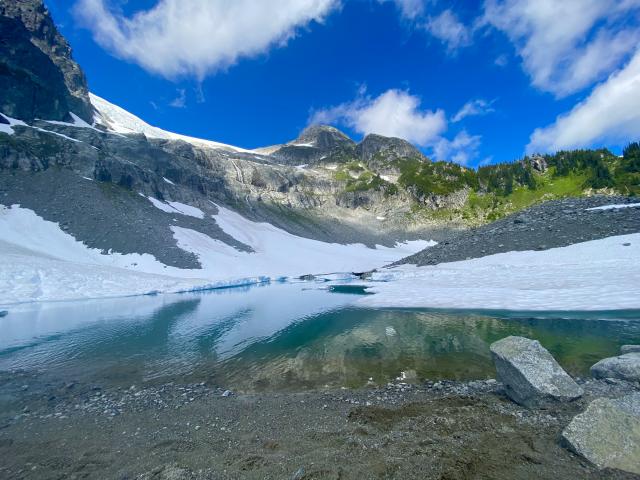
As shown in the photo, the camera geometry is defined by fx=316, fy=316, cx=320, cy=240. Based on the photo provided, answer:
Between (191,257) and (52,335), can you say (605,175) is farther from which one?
(52,335)

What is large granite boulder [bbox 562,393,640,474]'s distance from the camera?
18.1 feet

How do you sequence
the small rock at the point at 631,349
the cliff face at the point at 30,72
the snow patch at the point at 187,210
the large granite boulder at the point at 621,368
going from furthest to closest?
the snow patch at the point at 187,210
the cliff face at the point at 30,72
the small rock at the point at 631,349
the large granite boulder at the point at 621,368

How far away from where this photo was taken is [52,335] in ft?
68.2

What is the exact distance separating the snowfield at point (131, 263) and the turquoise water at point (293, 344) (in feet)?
36.8

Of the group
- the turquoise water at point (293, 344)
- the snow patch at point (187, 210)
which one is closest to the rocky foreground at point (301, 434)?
the turquoise water at point (293, 344)

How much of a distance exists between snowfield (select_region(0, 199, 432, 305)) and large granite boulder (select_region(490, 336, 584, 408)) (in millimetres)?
43161

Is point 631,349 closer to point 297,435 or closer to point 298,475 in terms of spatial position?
point 297,435

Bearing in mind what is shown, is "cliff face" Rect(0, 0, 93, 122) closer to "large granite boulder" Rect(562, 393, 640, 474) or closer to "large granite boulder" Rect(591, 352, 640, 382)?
"large granite boulder" Rect(562, 393, 640, 474)

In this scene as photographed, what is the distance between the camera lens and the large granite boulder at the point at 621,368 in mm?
9266

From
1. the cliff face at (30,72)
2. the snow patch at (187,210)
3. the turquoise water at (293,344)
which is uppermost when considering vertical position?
the cliff face at (30,72)

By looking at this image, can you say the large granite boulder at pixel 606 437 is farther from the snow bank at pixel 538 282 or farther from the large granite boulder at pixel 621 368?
the snow bank at pixel 538 282

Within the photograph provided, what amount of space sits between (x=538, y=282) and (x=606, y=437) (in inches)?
1046

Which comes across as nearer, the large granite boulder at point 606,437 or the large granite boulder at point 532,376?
the large granite boulder at point 606,437

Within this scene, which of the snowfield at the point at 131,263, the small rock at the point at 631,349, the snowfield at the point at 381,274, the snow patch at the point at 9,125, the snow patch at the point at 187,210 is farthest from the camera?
the snow patch at the point at 187,210
